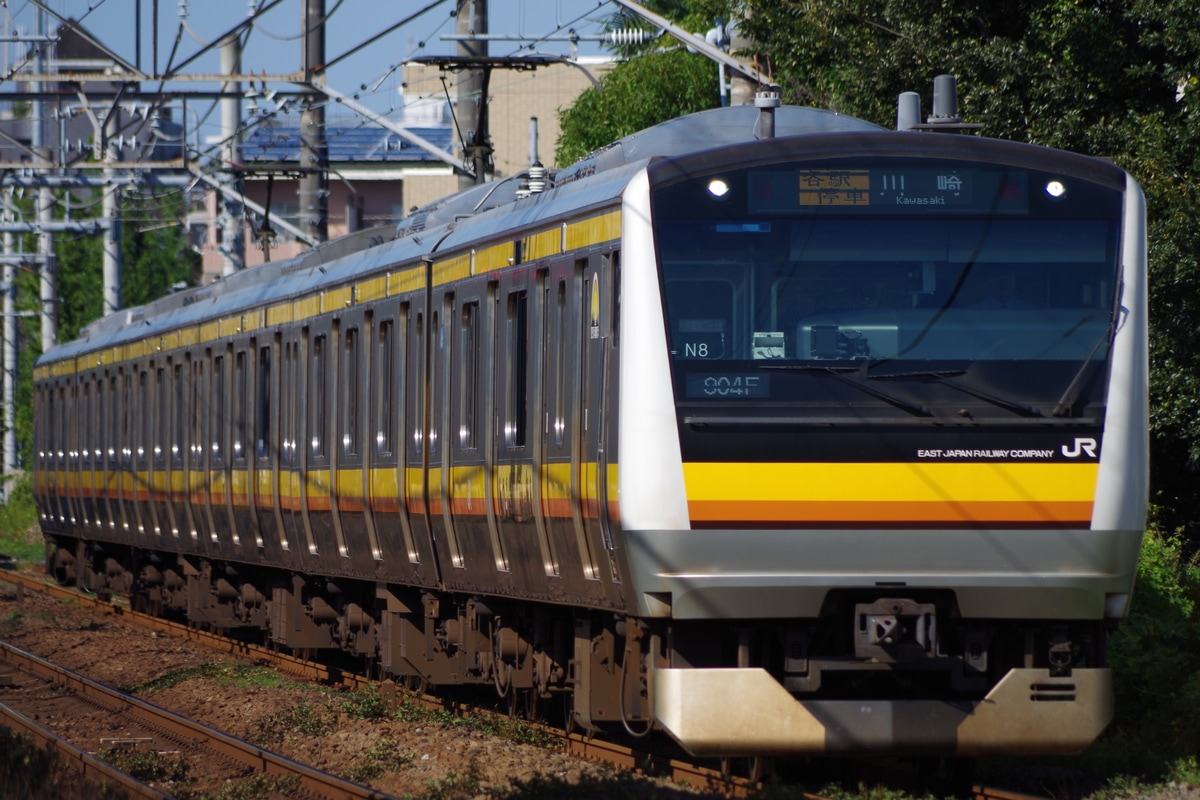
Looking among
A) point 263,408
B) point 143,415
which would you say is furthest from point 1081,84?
point 143,415

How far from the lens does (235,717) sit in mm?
14336

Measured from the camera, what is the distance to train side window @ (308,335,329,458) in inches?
600

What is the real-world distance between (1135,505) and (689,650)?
2.10m

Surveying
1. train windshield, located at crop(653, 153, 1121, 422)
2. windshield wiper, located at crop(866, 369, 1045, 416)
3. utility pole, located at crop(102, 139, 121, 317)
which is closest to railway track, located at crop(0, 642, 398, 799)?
train windshield, located at crop(653, 153, 1121, 422)

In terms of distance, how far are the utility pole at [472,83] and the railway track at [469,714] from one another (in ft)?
16.9

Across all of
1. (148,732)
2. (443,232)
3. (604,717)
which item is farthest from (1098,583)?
(148,732)

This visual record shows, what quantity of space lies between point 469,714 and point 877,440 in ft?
17.9

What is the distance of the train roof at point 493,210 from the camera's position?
10.5 metres

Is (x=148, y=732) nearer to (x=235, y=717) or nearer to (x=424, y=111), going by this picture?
(x=235, y=717)

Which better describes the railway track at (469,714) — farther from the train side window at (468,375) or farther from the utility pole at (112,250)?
the utility pole at (112,250)

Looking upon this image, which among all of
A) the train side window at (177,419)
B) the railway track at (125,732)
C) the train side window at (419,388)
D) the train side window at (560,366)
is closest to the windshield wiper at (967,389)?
the train side window at (560,366)

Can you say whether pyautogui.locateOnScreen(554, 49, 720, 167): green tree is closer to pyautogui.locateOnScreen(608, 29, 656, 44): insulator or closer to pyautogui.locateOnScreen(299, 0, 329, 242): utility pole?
pyautogui.locateOnScreen(608, 29, 656, 44): insulator

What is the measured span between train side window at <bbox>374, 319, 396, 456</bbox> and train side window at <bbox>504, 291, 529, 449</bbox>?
2419mm

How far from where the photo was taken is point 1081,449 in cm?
882
